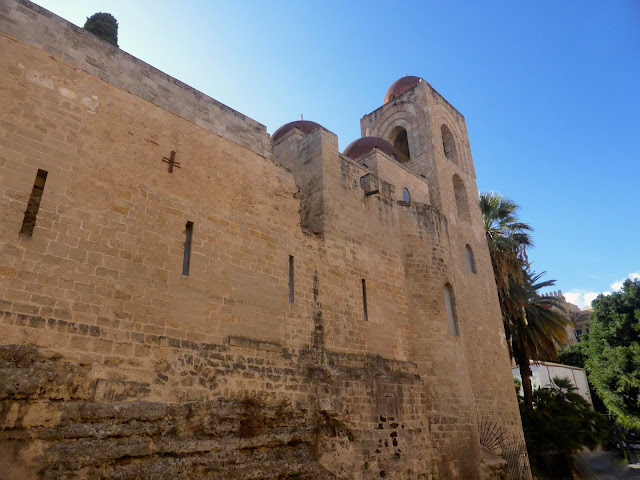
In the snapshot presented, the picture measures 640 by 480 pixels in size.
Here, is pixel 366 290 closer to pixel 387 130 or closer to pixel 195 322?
pixel 195 322

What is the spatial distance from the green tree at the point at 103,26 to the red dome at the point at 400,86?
1118 cm

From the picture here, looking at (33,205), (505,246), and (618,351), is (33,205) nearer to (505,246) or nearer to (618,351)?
(505,246)

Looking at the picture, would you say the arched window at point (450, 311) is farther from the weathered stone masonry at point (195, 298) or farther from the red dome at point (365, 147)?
the red dome at point (365, 147)

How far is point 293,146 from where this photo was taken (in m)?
11.0

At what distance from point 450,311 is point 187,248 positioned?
6.73m

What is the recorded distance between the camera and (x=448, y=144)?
18453mm

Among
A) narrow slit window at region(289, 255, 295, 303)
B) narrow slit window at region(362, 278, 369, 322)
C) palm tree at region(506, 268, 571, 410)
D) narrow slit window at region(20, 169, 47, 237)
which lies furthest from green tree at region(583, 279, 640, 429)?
narrow slit window at region(20, 169, 47, 237)

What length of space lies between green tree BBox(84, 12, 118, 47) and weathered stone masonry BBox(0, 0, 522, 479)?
19.6 feet

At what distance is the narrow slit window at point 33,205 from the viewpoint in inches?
220

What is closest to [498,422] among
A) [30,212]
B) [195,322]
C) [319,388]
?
[319,388]

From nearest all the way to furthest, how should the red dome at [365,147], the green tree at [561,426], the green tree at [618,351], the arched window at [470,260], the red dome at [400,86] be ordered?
the green tree at [561,426], the arched window at [470,260], the red dome at [365,147], the red dome at [400,86], the green tree at [618,351]

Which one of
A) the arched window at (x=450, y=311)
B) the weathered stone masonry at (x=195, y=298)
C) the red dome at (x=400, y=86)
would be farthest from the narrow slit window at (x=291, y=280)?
the red dome at (x=400, y=86)

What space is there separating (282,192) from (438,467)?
6.37 meters

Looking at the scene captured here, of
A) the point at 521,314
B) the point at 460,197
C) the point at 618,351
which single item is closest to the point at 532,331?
the point at 521,314
